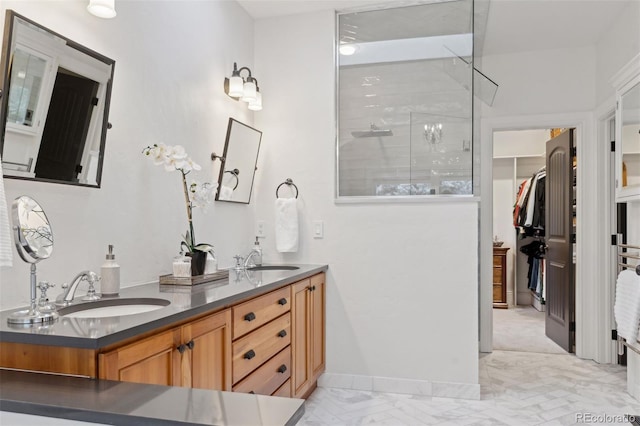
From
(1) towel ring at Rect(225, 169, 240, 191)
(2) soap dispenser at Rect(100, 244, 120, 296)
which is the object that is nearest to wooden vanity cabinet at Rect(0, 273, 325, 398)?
(2) soap dispenser at Rect(100, 244, 120, 296)

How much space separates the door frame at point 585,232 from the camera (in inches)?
155

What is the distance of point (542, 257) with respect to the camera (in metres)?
5.96

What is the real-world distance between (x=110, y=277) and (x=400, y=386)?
7.10 feet

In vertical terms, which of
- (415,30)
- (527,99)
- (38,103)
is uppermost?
(415,30)

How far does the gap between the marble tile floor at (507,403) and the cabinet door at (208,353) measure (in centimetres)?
108

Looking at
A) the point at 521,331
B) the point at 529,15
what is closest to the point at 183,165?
the point at 529,15

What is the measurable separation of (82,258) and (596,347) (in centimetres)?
414

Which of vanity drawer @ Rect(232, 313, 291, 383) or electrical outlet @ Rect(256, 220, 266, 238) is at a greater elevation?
electrical outlet @ Rect(256, 220, 266, 238)

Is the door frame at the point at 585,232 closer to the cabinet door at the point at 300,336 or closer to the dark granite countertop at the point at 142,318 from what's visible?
the cabinet door at the point at 300,336

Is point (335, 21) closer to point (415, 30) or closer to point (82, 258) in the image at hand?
point (415, 30)

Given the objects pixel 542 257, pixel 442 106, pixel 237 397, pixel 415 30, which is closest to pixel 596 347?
pixel 542 257

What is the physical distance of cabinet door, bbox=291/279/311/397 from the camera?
8.71 ft

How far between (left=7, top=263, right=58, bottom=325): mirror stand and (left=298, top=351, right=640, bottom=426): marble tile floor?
1.77 meters

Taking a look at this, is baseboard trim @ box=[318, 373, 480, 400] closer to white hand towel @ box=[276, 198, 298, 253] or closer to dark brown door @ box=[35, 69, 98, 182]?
white hand towel @ box=[276, 198, 298, 253]
